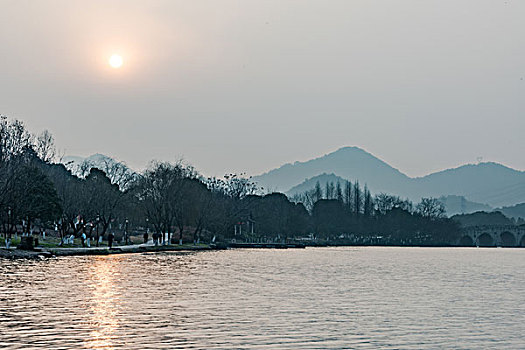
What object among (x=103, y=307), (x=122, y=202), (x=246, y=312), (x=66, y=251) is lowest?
(x=246, y=312)

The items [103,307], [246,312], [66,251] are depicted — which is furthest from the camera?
[66,251]

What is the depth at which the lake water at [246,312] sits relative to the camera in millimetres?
24922

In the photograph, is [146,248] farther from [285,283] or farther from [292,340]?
[292,340]

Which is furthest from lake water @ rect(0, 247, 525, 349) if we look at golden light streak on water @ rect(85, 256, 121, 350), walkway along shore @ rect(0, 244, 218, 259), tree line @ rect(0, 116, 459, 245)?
tree line @ rect(0, 116, 459, 245)

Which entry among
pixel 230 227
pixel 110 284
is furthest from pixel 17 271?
pixel 230 227

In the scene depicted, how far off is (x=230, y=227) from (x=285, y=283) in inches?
4594

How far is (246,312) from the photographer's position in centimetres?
3234

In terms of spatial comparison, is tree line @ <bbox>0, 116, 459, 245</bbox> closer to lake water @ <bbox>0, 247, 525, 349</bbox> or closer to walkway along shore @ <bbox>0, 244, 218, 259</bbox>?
walkway along shore @ <bbox>0, 244, 218, 259</bbox>

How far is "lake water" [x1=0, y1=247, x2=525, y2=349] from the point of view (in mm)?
24922

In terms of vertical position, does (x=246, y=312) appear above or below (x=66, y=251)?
below

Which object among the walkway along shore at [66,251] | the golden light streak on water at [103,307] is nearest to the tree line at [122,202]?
the walkway along shore at [66,251]

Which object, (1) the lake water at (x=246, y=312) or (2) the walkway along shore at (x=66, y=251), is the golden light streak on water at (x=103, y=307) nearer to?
(1) the lake water at (x=246, y=312)

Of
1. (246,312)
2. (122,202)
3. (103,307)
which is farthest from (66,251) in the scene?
(246,312)

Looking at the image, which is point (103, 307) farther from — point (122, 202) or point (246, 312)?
point (122, 202)
